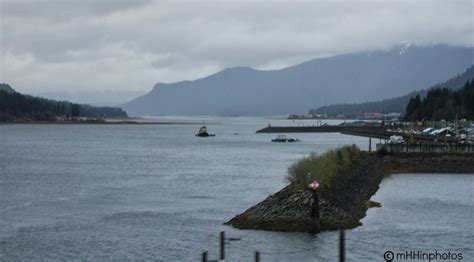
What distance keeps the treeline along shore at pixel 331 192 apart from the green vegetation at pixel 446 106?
199ft

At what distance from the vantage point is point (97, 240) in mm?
28422

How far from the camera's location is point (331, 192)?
1302 inches

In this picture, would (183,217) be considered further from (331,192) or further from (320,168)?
(320,168)

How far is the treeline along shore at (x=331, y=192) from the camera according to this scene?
2858 centimetres

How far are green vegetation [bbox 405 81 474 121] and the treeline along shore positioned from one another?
6069cm

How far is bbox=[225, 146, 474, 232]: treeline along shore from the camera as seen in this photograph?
28.6m

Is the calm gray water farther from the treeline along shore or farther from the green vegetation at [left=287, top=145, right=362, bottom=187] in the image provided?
the green vegetation at [left=287, top=145, right=362, bottom=187]

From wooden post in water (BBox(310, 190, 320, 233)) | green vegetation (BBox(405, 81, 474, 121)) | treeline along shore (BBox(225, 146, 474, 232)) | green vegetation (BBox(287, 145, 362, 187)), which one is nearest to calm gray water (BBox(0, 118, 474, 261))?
wooden post in water (BBox(310, 190, 320, 233))

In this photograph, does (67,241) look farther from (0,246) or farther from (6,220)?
(6,220)

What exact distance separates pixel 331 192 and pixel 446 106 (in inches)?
3988

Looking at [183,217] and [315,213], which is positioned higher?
[315,213]

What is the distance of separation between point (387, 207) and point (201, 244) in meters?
12.3

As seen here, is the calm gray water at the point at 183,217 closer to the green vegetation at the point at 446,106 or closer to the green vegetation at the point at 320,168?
the green vegetation at the point at 320,168

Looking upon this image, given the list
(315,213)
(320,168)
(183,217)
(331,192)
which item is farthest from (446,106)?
(315,213)
